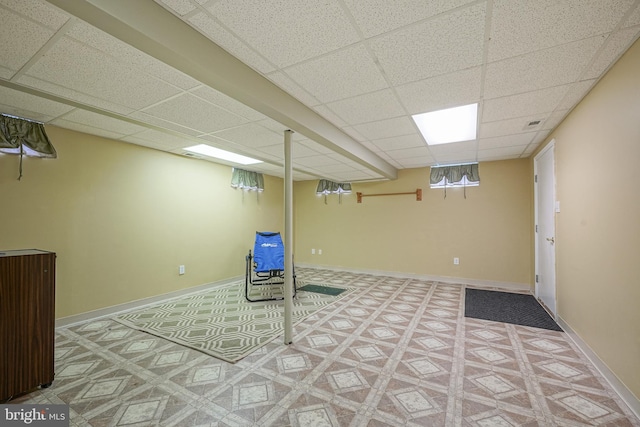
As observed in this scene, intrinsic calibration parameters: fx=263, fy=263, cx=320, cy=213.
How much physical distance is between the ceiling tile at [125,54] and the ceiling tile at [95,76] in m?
0.06

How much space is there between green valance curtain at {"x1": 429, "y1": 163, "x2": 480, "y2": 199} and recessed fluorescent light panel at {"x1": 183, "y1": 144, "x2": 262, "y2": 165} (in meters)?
3.56

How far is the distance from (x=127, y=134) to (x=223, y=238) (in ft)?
7.84

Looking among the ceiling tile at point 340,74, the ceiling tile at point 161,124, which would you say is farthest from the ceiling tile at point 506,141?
the ceiling tile at point 161,124

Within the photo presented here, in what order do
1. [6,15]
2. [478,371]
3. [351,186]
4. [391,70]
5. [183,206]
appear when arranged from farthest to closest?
[351,186] < [183,206] < [478,371] < [391,70] < [6,15]

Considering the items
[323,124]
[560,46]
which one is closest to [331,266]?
[323,124]

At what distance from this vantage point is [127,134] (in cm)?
329

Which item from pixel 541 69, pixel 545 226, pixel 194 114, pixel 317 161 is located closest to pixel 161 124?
pixel 194 114

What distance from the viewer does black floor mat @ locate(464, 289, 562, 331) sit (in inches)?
127

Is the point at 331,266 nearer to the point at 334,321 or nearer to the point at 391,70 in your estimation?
the point at 334,321

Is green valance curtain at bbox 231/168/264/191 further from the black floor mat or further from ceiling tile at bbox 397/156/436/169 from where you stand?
the black floor mat

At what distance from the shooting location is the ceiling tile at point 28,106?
2.24 metres

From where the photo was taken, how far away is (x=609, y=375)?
198cm

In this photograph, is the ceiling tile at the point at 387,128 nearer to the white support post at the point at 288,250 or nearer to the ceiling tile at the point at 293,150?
the ceiling tile at the point at 293,150

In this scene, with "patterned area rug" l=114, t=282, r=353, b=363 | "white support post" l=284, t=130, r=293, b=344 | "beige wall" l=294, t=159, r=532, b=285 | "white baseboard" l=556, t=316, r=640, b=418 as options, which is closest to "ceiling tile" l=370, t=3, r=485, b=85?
"white support post" l=284, t=130, r=293, b=344
